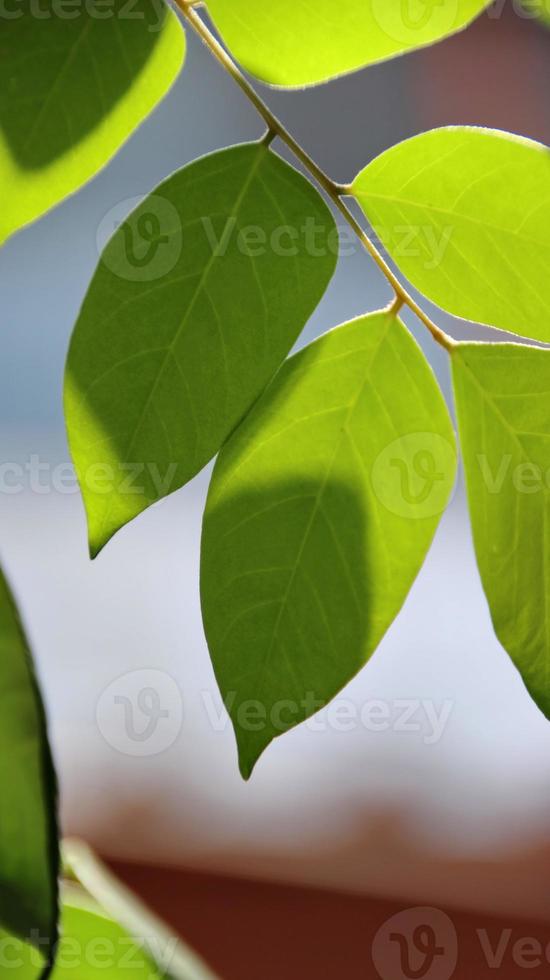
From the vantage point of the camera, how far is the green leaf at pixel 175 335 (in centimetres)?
30

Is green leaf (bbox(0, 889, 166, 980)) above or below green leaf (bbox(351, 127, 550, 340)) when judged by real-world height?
below

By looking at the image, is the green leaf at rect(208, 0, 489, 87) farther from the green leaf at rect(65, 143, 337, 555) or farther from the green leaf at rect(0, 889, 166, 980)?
the green leaf at rect(0, 889, 166, 980)

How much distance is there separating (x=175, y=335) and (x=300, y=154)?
0.08m

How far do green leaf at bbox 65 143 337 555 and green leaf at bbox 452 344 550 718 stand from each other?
0.25 feet

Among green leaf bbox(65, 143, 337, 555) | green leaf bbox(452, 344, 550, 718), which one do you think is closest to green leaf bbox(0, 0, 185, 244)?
green leaf bbox(65, 143, 337, 555)

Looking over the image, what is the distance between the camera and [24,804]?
0.20 m

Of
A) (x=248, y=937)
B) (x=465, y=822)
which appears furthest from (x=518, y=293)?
(x=465, y=822)

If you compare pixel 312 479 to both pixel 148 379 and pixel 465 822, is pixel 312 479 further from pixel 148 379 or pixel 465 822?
pixel 465 822

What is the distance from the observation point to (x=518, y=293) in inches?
12.9

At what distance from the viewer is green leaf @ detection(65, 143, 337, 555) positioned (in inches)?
11.7

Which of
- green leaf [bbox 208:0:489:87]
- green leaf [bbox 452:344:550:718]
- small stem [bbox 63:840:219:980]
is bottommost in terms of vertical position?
small stem [bbox 63:840:219:980]

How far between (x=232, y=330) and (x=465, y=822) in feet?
6.43

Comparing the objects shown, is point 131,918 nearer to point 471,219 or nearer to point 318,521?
point 318,521

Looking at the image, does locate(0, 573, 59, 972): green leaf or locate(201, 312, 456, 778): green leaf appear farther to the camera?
locate(201, 312, 456, 778): green leaf
